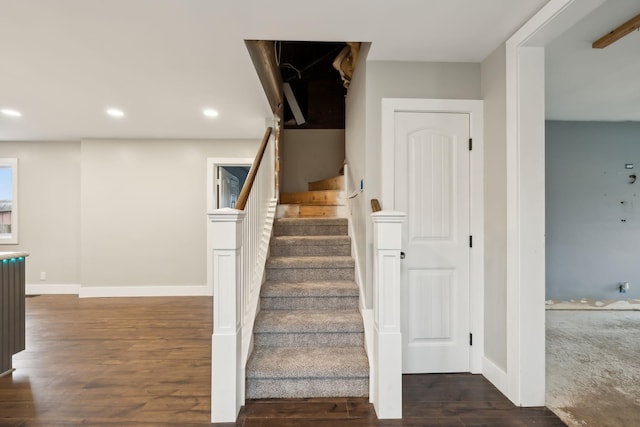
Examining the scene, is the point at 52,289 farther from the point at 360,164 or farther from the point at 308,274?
the point at 360,164

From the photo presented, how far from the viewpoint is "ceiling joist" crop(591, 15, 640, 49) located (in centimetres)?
197

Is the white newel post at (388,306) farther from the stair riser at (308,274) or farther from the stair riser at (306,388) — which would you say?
the stair riser at (308,274)

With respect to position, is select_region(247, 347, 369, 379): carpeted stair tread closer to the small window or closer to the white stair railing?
the white stair railing

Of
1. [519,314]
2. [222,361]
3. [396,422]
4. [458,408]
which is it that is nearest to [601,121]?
[519,314]

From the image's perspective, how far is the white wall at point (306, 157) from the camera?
5.13 metres

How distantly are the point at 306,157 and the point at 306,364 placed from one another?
11.7 ft

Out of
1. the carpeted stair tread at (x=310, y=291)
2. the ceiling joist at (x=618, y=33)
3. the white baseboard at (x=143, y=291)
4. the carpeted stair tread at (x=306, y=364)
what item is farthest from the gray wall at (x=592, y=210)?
the white baseboard at (x=143, y=291)

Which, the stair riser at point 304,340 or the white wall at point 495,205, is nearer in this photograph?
the white wall at point 495,205

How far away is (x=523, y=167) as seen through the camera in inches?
78.7

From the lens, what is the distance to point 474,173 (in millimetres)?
2412

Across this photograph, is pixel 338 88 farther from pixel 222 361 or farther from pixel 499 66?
pixel 222 361

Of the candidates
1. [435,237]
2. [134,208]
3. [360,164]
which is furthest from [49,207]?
[435,237]

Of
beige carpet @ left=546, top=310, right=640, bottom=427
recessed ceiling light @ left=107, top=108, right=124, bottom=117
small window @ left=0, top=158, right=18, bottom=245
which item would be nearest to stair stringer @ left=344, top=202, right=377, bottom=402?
beige carpet @ left=546, top=310, right=640, bottom=427

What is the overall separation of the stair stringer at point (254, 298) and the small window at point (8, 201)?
14.8ft
